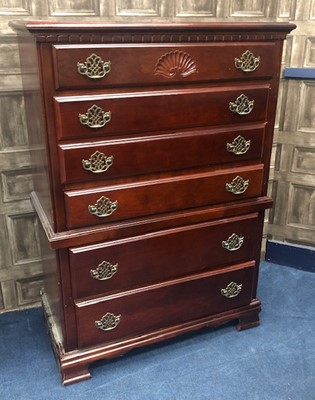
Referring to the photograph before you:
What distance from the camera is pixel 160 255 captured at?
174 cm

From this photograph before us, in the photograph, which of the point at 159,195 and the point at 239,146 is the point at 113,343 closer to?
the point at 159,195

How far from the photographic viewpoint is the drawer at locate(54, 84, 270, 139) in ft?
4.68

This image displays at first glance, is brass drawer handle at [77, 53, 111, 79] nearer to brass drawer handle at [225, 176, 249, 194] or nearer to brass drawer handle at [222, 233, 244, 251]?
brass drawer handle at [225, 176, 249, 194]

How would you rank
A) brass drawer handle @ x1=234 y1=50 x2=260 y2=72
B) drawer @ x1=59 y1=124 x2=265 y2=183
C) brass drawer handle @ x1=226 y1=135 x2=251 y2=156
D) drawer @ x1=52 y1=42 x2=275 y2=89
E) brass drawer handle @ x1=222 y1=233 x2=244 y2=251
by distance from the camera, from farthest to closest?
brass drawer handle @ x1=222 y1=233 x2=244 y2=251 < brass drawer handle @ x1=226 y1=135 x2=251 y2=156 < brass drawer handle @ x1=234 y1=50 x2=260 y2=72 < drawer @ x1=59 y1=124 x2=265 y2=183 < drawer @ x1=52 y1=42 x2=275 y2=89

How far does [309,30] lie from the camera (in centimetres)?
213

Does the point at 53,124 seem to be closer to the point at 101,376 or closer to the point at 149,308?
the point at 149,308

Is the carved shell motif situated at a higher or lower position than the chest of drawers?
higher

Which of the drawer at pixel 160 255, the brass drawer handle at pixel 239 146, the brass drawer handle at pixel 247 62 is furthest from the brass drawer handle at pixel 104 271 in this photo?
the brass drawer handle at pixel 247 62

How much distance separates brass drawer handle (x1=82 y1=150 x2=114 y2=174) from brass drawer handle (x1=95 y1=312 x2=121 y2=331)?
577mm

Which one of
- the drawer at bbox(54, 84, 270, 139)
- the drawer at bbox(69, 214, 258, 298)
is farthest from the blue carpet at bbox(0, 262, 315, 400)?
the drawer at bbox(54, 84, 270, 139)

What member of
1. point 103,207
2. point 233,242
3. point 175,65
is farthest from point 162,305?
point 175,65

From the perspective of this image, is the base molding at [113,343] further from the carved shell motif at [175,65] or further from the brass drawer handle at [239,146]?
the carved shell motif at [175,65]

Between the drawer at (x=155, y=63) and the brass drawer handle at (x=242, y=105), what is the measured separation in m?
0.08

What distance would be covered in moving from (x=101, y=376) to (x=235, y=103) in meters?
1.18
